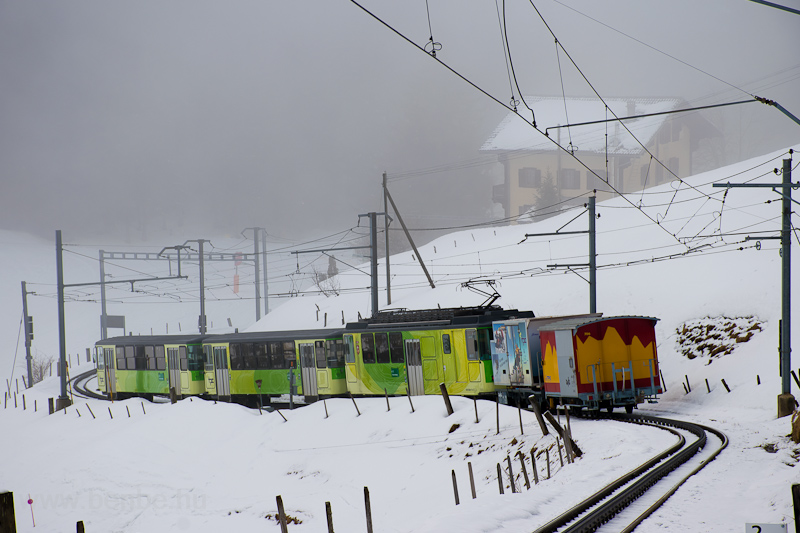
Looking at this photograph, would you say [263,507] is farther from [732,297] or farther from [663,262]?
[663,262]

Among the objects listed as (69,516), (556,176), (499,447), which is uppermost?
(556,176)

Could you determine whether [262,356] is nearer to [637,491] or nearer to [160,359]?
[160,359]

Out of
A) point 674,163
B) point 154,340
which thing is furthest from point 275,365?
point 674,163

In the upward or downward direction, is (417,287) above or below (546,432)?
above

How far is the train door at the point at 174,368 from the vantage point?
3297 centimetres

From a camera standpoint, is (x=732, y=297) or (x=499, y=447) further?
(x=732, y=297)

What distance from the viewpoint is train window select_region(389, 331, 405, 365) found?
2567cm

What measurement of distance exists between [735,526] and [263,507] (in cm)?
1339

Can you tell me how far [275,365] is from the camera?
96.9 ft

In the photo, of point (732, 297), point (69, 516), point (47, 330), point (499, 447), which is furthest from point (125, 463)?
point (47, 330)

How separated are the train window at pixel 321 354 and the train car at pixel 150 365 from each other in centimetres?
742

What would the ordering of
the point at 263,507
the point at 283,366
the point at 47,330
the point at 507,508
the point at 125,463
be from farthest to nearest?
the point at 47,330, the point at 283,366, the point at 125,463, the point at 263,507, the point at 507,508

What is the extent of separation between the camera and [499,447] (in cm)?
1817

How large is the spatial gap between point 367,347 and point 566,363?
8899 mm
